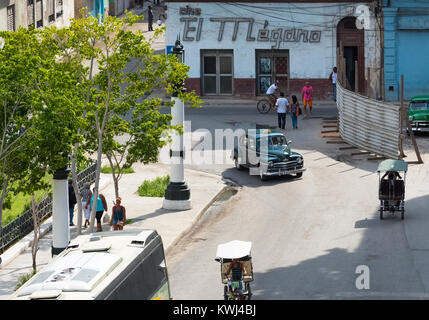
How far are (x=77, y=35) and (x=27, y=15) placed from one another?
33236 mm

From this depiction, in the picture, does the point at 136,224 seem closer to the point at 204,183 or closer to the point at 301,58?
the point at 204,183

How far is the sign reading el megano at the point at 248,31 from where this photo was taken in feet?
170

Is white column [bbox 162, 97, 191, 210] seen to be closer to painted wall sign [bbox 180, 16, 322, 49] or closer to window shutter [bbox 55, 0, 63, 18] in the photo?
painted wall sign [bbox 180, 16, 322, 49]

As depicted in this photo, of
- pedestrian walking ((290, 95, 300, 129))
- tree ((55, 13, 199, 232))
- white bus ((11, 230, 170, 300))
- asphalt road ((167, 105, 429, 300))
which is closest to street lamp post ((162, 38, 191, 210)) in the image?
asphalt road ((167, 105, 429, 300))

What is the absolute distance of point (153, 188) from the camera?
109 ft

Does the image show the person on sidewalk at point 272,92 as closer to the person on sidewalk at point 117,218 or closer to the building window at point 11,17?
the building window at point 11,17

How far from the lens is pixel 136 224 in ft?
93.3

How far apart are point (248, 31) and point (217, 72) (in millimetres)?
2934

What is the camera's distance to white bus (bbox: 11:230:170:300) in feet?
45.9

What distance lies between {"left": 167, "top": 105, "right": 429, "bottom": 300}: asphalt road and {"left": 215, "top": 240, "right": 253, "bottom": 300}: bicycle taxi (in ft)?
5.30

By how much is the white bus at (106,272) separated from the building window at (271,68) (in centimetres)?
3564

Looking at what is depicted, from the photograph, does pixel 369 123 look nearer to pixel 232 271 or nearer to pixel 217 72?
pixel 217 72

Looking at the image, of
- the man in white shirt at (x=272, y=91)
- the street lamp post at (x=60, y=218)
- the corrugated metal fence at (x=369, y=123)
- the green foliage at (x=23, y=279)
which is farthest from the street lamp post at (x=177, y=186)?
the man in white shirt at (x=272, y=91)

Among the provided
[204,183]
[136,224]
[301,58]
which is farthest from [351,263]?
Answer: [301,58]
